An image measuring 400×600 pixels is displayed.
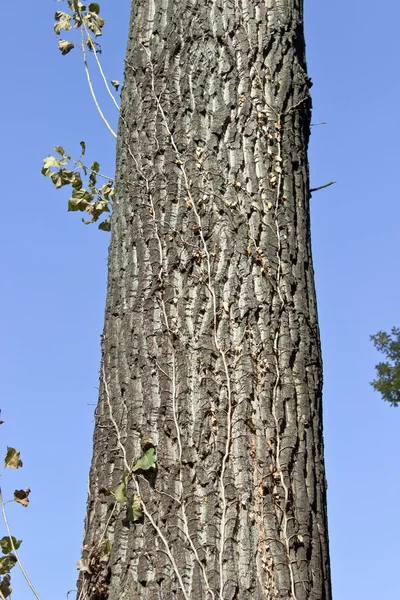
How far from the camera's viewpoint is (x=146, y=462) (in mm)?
1896

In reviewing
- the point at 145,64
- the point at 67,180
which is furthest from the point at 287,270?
the point at 67,180

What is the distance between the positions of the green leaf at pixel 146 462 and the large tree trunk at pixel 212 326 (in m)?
0.02

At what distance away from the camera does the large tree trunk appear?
1.83m

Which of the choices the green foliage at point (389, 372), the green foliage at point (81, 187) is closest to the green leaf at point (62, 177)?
the green foliage at point (81, 187)

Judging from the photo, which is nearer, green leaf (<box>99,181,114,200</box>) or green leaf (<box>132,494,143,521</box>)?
green leaf (<box>132,494,143,521</box>)

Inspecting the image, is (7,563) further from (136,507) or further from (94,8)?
(94,8)

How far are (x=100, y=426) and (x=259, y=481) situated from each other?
0.49m

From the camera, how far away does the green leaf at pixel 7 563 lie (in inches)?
81.0

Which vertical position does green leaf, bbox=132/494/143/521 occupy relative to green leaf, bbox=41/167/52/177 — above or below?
below

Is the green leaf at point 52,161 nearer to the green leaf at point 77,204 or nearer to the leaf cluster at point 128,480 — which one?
the green leaf at point 77,204

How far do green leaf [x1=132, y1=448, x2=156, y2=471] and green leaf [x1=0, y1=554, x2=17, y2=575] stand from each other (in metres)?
0.48

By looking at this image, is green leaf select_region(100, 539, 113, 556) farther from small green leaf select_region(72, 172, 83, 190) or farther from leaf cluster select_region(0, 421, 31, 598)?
small green leaf select_region(72, 172, 83, 190)

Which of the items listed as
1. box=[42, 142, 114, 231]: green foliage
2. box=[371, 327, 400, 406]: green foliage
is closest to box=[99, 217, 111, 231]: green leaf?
box=[42, 142, 114, 231]: green foliage

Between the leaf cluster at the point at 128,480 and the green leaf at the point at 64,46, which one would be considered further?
the green leaf at the point at 64,46
